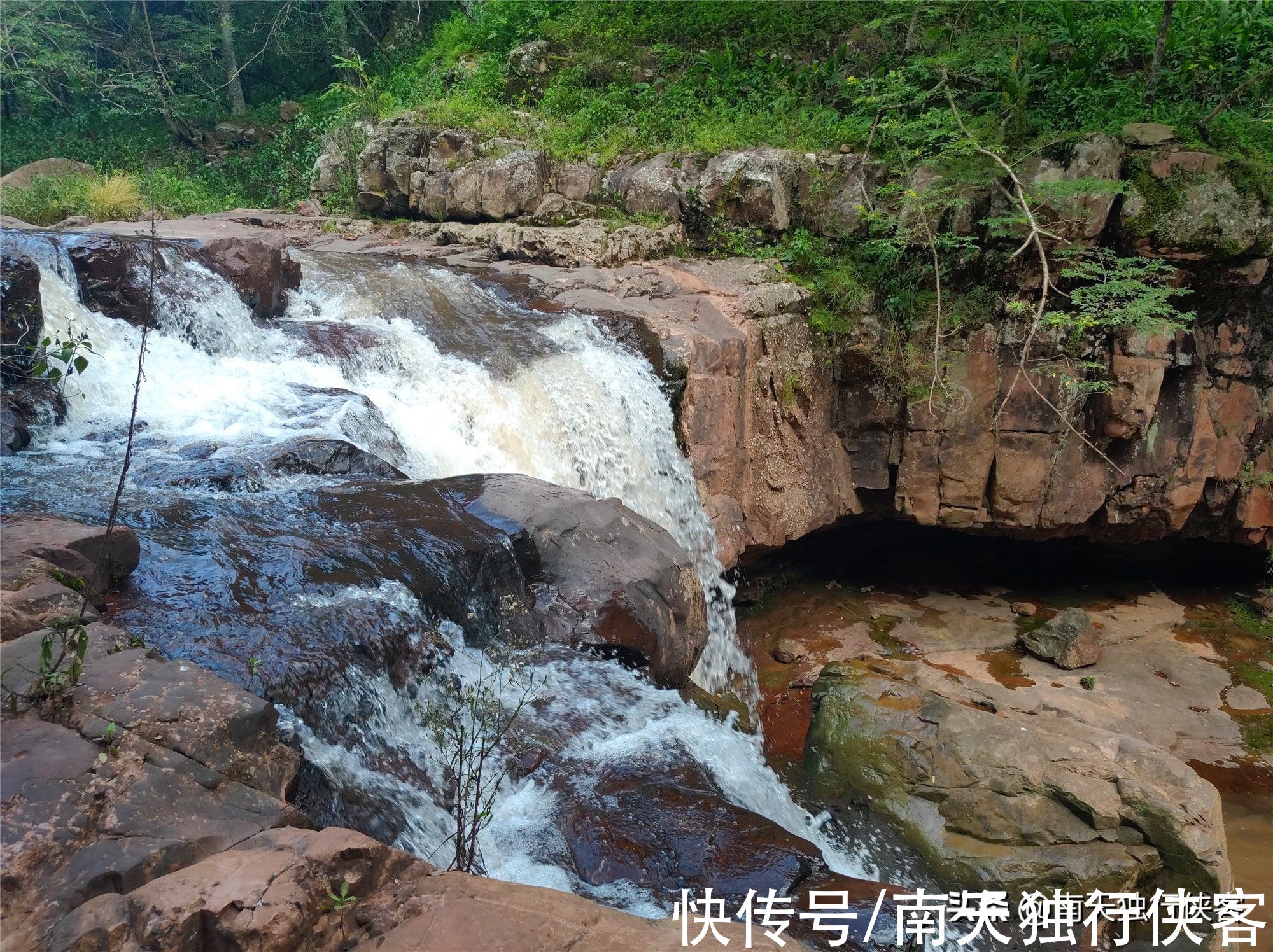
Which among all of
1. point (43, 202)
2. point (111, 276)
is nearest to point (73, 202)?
point (43, 202)

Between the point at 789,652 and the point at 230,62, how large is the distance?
15.9 metres

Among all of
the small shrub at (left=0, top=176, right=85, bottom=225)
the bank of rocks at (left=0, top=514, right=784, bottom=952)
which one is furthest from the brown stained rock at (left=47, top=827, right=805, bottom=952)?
the small shrub at (left=0, top=176, right=85, bottom=225)

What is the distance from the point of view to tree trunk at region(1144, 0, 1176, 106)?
28.3ft

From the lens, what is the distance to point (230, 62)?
16594 mm

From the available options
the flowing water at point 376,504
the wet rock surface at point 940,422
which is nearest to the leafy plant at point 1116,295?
the wet rock surface at point 940,422

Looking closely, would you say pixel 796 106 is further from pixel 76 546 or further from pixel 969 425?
pixel 76 546

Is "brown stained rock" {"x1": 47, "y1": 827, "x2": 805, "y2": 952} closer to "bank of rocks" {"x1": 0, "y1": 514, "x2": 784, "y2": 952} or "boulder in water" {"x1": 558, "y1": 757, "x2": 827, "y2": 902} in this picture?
"bank of rocks" {"x1": 0, "y1": 514, "x2": 784, "y2": 952}

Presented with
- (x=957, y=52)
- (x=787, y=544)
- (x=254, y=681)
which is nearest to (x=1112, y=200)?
(x=957, y=52)

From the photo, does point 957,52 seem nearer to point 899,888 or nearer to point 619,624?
point 619,624

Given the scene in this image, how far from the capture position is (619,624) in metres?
4.97

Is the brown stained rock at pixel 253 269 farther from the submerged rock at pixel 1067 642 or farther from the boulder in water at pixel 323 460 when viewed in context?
the submerged rock at pixel 1067 642

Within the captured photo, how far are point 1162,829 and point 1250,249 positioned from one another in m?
5.99

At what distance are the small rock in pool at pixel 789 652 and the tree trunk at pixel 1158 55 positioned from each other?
6.87 metres

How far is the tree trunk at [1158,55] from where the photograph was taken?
864cm
